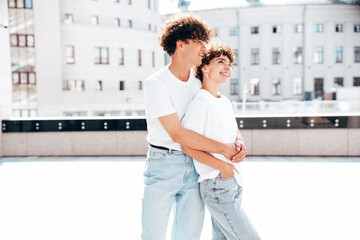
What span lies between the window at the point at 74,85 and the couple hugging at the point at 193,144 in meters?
35.6

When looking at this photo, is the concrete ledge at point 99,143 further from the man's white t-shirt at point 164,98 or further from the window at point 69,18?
the window at point 69,18

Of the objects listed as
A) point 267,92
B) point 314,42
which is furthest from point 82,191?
point 314,42

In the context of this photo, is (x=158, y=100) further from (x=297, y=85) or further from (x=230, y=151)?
(x=297, y=85)

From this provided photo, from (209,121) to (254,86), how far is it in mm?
44031

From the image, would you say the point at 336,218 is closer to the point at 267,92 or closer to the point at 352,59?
the point at 267,92

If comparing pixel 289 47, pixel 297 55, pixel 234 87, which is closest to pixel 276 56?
pixel 289 47

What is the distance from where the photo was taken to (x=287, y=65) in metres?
44.3

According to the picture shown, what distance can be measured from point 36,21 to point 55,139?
99.0ft

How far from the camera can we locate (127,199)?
483 cm

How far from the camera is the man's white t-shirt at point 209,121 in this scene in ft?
7.22

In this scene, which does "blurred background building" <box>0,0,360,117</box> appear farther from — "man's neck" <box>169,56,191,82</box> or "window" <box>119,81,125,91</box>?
"man's neck" <box>169,56,191,82</box>

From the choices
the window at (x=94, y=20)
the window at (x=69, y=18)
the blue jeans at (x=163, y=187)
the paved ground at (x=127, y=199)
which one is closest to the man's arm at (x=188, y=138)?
the blue jeans at (x=163, y=187)

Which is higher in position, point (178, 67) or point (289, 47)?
point (289, 47)

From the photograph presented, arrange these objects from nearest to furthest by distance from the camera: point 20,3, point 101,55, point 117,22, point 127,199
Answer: point 127,199, point 20,3, point 101,55, point 117,22
